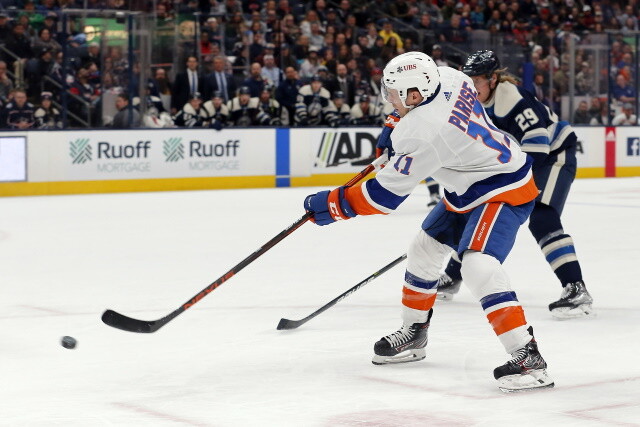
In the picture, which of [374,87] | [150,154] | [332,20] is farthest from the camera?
[332,20]

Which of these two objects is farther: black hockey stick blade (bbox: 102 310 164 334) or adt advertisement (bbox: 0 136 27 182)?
adt advertisement (bbox: 0 136 27 182)

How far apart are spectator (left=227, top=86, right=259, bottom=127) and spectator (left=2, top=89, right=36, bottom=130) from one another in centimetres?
234

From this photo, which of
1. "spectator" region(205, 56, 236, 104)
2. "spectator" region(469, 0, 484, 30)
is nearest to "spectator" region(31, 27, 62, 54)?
"spectator" region(205, 56, 236, 104)

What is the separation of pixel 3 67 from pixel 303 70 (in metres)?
3.56

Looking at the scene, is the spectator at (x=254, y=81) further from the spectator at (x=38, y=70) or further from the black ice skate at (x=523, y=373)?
the black ice skate at (x=523, y=373)

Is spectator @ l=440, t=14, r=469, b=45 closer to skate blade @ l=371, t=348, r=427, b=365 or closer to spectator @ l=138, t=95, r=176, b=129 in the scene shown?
spectator @ l=138, t=95, r=176, b=129

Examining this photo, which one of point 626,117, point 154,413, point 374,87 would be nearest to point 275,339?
point 154,413

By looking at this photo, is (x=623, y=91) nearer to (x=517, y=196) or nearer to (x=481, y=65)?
(x=481, y=65)

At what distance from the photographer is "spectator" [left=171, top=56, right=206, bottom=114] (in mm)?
13078

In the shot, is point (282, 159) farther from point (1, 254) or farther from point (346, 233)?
point (1, 254)

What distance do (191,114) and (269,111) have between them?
3.34ft

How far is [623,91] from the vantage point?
15797 mm

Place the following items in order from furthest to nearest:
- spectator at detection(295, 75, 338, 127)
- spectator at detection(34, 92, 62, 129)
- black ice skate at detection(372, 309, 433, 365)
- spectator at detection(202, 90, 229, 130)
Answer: spectator at detection(295, 75, 338, 127)
spectator at detection(202, 90, 229, 130)
spectator at detection(34, 92, 62, 129)
black ice skate at detection(372, 309, 433, 365)

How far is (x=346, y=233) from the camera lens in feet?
27.8
